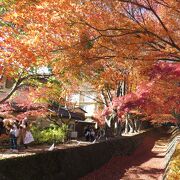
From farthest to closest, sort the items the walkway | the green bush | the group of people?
1. the green bush
2. the group of people
3. the walkway

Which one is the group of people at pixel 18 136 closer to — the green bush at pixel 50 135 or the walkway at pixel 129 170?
the green bush at pixel 50 135

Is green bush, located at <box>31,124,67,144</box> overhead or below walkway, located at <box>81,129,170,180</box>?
overhead

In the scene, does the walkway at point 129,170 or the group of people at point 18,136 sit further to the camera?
the group of people at point 18,136

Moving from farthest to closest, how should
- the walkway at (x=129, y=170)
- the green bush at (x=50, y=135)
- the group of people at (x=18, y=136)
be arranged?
1. the green bush at (x=50, y=135)
2. the group of people at (x=18, y=136)
3. the walkway at (x=129, y=170)

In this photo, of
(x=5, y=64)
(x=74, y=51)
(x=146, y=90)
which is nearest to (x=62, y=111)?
(x=146, y=90)

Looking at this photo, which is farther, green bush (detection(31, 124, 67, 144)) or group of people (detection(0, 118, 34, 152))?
green bush (detection(31, 124, 67, 144))

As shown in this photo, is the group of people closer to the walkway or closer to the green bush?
the green bush

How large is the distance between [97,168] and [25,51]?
7971 mm

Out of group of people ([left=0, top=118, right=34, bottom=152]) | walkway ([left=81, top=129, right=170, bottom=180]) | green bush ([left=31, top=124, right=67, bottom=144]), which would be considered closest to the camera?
walkway ([left=81, top=129, right=170, bottom=180])

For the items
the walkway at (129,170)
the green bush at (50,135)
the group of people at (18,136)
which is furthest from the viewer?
the green bush at (50,135)

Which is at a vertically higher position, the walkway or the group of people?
the group of people

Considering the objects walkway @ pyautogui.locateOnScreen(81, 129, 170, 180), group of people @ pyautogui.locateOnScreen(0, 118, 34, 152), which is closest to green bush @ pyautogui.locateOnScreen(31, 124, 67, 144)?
group of people @ pyautogui.locateOnScreen(0, 118, 34, 152)

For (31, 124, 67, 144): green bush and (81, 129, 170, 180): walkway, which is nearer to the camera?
(81, 129, 170, 180): walkway

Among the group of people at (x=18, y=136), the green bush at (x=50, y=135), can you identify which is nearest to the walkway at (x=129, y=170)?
the group of people at (x=18, y=136)
